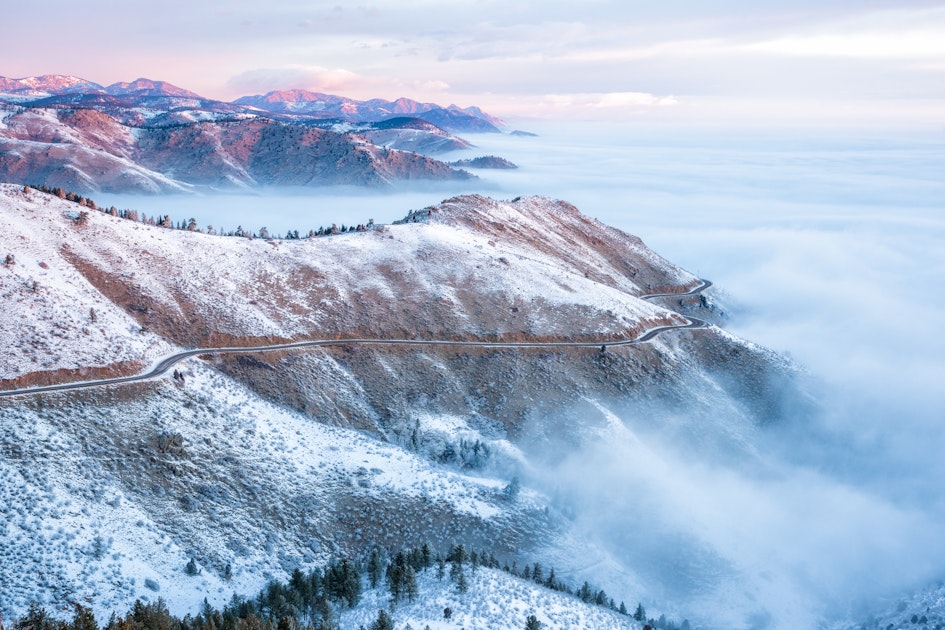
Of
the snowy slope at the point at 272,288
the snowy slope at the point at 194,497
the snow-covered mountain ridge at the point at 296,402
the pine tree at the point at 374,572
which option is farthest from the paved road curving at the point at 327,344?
the pine tree at the point at 374,572

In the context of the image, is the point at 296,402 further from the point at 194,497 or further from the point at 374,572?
the point at 374,572

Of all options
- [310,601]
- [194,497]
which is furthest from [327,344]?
[310,601]

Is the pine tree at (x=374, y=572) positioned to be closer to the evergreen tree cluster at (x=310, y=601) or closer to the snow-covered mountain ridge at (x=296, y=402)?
the evergreen tree cluster at (x=310, y=601)

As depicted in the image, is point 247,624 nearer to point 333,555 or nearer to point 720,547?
point 333,555

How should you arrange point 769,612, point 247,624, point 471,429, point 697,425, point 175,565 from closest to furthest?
1. point 247,624
2. point 175,565
3. point 769,612
4. point 471,429
5. point 697,425

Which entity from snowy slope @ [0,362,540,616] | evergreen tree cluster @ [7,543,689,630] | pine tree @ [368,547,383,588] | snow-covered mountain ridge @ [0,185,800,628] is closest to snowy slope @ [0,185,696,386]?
snow-covered mountain ridge @ [0,185,800,628]

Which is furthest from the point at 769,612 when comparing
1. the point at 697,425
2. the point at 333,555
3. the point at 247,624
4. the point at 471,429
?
the point at 247,624

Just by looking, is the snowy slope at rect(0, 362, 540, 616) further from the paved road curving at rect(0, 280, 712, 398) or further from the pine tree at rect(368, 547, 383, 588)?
the pine tree at rect(368, 547, 383, 588)

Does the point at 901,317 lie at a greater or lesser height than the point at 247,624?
greater
